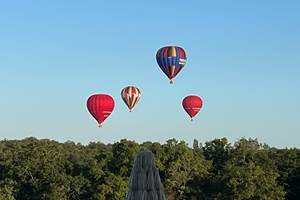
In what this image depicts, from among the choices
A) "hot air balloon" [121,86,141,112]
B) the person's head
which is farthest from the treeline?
the person's head

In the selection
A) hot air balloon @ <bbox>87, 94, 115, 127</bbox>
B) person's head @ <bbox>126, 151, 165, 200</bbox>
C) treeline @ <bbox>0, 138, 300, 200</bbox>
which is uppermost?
hot air balloon @ <bbox>87, 94, 115, 127</bbox>

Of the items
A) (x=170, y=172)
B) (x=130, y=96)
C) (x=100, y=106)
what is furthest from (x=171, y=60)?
(x=170, y=172)

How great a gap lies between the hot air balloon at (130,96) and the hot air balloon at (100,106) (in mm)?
3531

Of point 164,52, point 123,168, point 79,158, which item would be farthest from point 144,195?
point 79,158

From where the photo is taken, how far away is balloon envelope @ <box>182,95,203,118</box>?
39750 mm

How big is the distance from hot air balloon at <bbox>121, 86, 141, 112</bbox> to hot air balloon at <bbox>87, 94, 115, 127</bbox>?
3.53 meters

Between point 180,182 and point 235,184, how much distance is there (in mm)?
5049

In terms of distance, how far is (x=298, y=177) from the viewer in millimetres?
42656

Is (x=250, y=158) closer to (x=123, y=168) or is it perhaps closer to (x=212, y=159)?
(x=212, y=159)

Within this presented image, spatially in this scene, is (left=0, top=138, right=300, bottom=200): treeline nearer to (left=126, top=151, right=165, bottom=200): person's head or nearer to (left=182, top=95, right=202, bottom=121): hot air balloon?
(left=182, top=95, right=202, bottom=121): hot air balloon

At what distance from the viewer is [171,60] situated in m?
34.2

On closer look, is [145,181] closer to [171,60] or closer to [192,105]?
[171,60]

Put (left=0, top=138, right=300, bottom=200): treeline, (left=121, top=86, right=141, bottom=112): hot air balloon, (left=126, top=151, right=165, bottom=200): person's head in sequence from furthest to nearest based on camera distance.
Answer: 1. (left=0, top=138, right=300, bottom=200): treeline
2. (left=121, top=86, right=141, bottom=112): hot air balloon
3. (left=126, top=151, right=165, bottom=200): person's head

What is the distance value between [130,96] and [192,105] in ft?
13.1
